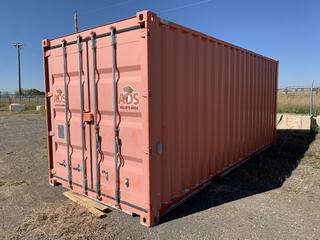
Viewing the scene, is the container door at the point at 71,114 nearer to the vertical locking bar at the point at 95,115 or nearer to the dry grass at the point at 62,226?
the vertical locking bar at the point at 95,115

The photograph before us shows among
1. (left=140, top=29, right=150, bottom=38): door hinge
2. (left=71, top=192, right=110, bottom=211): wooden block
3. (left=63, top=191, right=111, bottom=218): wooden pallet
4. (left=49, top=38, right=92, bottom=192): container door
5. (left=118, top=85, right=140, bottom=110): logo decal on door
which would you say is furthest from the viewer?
(left=49, top=38, right=92, bottom=192): container door

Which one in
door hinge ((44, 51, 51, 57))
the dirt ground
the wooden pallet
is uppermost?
door hinge ((44, 51, 51, 57))

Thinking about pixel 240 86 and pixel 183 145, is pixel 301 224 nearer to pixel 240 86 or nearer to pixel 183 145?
pixel 183 145

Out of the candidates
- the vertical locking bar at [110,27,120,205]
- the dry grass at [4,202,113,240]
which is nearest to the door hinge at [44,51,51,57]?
the vertical locking bar at [110,27,120,205]

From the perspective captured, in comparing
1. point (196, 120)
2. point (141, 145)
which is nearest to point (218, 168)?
point (196, 120)

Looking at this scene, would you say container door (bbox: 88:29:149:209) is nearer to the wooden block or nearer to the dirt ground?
the wooden block

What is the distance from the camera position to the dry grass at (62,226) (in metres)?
3.48

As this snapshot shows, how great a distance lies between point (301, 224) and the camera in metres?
3.77

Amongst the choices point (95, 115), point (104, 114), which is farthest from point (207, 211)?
point (95, 115)

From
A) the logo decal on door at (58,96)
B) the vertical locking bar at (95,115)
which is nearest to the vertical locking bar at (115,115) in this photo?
the vertical locking bar at (95,115)

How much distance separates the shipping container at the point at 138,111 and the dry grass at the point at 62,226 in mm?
413

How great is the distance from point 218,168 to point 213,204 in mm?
1212

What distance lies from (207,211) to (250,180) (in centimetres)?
184

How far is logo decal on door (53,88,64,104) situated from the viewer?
4.78m
